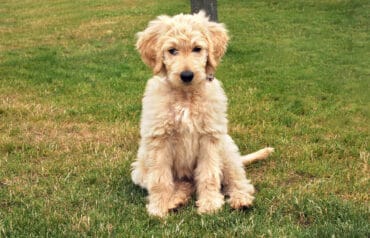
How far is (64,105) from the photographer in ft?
31.5

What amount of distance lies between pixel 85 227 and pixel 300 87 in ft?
21.3

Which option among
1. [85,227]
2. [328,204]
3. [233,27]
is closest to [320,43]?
[233,27]

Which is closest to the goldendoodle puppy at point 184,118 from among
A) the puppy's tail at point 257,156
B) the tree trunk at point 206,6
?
the puppy's tail at point 257,156

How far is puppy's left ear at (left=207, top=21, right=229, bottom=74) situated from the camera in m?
5.39

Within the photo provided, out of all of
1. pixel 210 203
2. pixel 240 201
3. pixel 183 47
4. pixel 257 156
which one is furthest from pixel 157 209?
pixel 257 156

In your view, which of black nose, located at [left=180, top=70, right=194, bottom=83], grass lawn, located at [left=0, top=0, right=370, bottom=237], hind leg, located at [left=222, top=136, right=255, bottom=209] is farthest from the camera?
hind leg, located at [left=222, top=136, right=255, bottom=209]

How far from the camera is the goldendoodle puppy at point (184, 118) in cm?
518

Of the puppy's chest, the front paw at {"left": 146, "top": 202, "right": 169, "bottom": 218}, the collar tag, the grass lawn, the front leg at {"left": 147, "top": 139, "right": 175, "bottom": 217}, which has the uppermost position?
the collar tag

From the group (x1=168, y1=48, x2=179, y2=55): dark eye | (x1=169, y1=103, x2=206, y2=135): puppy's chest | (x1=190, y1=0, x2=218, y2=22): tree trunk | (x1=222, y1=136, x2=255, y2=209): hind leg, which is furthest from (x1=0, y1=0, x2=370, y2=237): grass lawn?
(x1=168, y1=48, x2=179, y2=55): dark eye

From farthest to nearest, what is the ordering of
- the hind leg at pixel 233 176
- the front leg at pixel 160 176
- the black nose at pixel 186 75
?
the hind leg at pixel 233 176, the front leg at pixel 160 176, the black nose at pixel 186 75

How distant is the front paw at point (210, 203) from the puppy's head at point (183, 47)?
3.48 ft

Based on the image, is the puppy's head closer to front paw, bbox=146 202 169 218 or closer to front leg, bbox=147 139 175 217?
front leg, bbox=147 139 175 217

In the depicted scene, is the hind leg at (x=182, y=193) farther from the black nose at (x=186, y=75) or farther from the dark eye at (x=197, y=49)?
the dark eye at (x=197, y=49)

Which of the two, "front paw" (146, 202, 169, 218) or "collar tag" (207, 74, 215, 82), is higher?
"collar tag" (207, 74, 215, 82)
